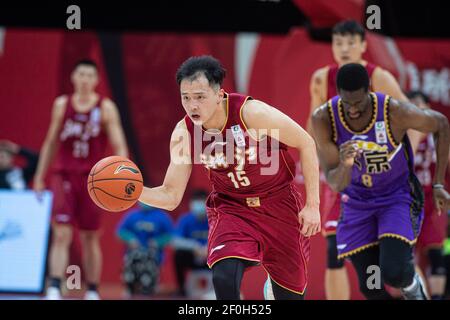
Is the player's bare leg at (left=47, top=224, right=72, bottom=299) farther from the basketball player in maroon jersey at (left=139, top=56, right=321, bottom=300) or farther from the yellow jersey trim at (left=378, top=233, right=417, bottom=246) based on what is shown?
the yellow jersey trim at (left=378, top=233, right=417, bottom=246)

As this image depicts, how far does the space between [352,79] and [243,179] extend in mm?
1106

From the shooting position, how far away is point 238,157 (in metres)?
5.36

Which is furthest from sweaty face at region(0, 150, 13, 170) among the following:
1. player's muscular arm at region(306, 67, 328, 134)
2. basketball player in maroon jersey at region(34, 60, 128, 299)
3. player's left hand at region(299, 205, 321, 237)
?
player's left hand at region(299, 205, 321, 237)

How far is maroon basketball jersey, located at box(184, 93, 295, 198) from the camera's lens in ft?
17.5

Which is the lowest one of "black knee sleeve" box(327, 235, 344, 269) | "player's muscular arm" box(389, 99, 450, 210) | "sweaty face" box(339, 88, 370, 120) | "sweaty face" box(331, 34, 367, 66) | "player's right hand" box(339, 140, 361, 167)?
"black knee sleeve" box(327, 235, 344, 269)

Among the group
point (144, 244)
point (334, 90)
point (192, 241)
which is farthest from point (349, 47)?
point (144, 244)

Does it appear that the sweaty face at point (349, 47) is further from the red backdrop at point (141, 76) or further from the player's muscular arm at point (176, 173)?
the red backdrop at point (141, 76)

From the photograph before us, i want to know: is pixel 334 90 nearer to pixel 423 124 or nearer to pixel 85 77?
pixel 423 124

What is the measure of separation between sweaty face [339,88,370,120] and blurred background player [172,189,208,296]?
→ 490 cm

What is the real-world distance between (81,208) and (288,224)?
3.72 meters

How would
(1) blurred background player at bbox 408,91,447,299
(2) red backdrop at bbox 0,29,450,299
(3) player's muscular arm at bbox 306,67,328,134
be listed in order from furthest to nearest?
(2) red backdrop at bbox 0,29,450,299 → (1) blurred background player at bbox 408,91,447,299 → (3) player's muscular arm at bbox 306,67,328,134

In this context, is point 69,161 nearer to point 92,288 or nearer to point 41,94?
point 92,288

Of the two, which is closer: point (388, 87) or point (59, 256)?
point (388, 87)

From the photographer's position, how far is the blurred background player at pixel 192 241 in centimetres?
1070
